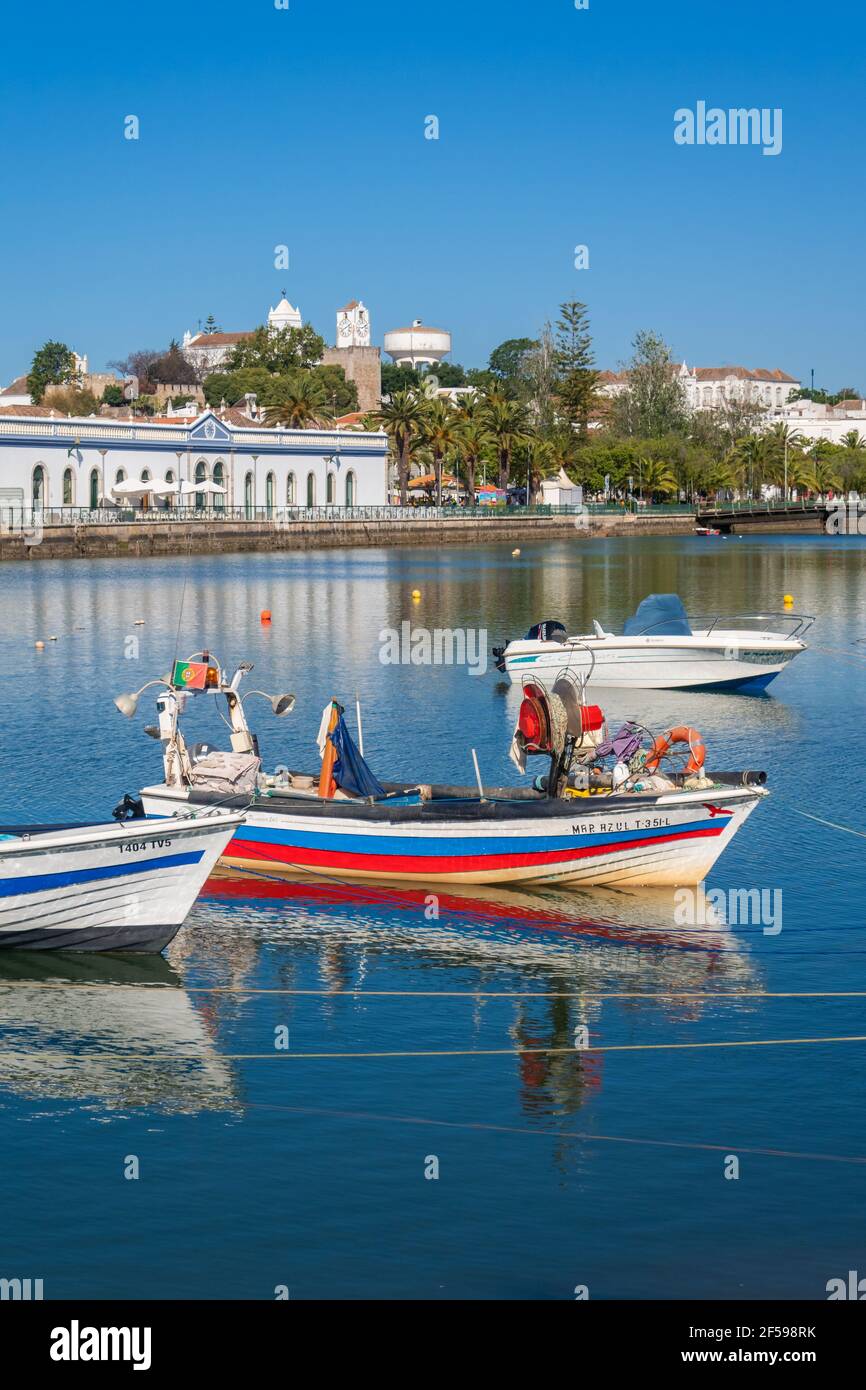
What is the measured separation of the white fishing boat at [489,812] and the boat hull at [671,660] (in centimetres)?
1705

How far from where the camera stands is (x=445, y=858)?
64.1 feet

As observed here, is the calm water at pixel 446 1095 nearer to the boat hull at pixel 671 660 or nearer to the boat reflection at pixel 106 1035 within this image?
the boat reflection at pixel 106 1035

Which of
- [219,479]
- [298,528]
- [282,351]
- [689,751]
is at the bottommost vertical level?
[689,751]

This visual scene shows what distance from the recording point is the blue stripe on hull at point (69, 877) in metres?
16.6

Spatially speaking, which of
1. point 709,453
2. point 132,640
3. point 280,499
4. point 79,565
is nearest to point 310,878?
point 132,640

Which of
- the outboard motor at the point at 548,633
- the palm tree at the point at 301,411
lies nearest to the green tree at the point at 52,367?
the palm tree at the point at 301,411

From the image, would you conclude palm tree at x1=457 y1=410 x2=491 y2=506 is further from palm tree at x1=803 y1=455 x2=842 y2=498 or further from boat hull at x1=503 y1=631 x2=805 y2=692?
boat hull at x1=503 y1=631 x2=805 y2=692

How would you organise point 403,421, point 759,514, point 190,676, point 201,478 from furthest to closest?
point 759,514 < point 403,421 < point 201,478 < point 190,676

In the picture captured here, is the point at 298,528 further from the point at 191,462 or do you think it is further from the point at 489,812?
the point at 489,812

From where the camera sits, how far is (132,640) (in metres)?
48.3

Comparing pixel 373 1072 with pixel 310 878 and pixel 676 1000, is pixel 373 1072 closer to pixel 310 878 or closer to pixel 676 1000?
pixel 676 1000

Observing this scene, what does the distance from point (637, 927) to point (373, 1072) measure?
17.2 feet

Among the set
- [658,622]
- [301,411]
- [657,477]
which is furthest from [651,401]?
[658,622]

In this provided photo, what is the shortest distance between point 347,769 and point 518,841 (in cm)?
236
